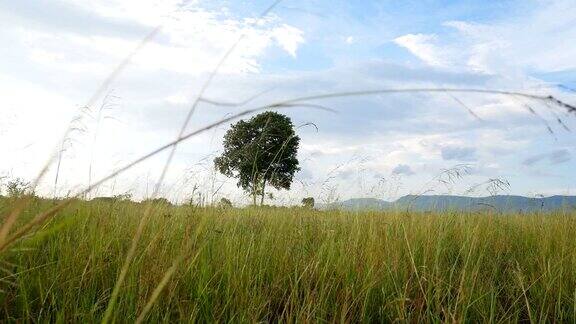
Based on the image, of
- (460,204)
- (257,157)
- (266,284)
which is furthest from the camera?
(460,204)

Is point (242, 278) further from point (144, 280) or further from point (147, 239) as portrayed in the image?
point (147, 239)

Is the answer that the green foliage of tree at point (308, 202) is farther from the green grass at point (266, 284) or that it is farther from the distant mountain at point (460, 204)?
the green grass at point (266, 284)

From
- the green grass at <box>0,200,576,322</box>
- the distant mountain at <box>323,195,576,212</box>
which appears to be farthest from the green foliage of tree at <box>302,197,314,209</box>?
the green grass at <box>0,200,576,322</box>

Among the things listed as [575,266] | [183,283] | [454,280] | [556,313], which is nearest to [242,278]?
[183,283]

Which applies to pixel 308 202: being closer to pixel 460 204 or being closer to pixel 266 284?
pixel 460 204

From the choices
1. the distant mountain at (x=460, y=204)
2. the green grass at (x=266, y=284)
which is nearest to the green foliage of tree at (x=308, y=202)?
the distant mountain at (x=460, y=204)

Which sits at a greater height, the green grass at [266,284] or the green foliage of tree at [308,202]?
the green foliage of tree at [308,202]

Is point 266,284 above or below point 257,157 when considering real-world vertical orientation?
below

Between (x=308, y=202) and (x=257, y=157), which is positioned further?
(x=308, y=202)

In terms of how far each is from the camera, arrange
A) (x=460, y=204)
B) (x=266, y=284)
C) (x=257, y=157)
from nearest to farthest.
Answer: (x=266, y=284) → (x=257, y=157) → (x=460, y=204)

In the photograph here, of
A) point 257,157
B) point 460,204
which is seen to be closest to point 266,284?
point 257,157

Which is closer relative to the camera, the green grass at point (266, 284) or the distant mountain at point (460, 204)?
the green grass at point (266, 284)

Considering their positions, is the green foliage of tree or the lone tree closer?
the lone tree

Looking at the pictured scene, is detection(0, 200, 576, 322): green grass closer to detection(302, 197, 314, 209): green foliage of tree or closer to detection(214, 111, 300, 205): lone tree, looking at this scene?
detection(214, 111, 300, 205): lone tree
